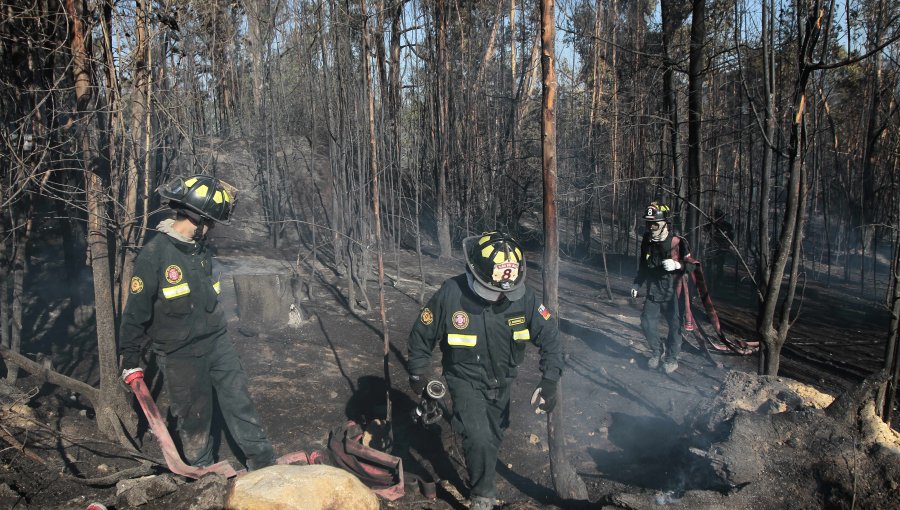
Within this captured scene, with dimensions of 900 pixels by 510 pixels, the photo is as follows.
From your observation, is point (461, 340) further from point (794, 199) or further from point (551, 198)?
point (794, 199)

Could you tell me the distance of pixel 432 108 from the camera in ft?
42.9

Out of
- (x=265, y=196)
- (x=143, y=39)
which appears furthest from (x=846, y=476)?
(x=265, y=196)

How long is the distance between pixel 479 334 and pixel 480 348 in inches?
4.0

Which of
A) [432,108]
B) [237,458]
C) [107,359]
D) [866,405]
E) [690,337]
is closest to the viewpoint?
[866,405]

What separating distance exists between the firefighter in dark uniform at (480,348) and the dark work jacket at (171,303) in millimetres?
1499

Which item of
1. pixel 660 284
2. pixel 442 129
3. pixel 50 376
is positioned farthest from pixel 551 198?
pixel 442 129

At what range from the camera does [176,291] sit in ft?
13.8

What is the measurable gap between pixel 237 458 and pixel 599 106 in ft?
36.0

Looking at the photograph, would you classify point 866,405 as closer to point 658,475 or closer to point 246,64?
point 658,475

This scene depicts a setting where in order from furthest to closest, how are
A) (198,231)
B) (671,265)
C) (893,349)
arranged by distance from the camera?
(671,265), (893,349), (198,231)

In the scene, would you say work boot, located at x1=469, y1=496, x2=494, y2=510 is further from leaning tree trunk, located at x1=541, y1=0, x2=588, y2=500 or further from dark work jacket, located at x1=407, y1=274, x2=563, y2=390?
dark work jacket, located at x1=407, y1=274, x2=563, y2=390

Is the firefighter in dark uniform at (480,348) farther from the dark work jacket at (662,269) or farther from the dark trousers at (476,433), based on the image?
the dark work jacket at (662,269)

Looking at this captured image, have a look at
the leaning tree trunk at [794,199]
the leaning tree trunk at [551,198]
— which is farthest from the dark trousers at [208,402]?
the leaning tree trunk at [794,199]

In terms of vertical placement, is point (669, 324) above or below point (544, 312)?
below
